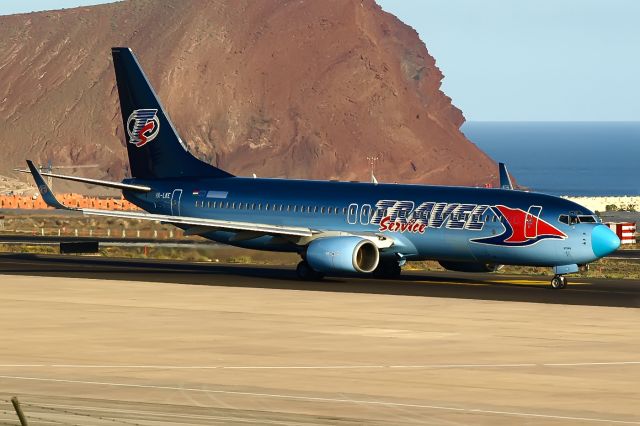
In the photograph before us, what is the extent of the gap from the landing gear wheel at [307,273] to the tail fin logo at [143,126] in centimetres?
1100

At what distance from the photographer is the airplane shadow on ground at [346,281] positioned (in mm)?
46456

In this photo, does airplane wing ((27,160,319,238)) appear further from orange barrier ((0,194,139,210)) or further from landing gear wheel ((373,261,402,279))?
orange barrier ((0,194,139,210))

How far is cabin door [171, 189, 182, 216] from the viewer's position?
5822 cm

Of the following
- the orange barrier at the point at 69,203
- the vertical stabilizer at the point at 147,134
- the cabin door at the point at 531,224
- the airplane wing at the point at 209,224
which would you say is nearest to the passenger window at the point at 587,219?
the cabin door at the point at 531,224

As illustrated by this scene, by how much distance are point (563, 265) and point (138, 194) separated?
19202mm

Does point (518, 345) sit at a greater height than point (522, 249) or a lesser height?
lesser

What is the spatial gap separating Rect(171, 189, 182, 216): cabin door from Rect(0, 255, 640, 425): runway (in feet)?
20.7

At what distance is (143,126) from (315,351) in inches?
1235

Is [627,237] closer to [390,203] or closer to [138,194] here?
[390,203]

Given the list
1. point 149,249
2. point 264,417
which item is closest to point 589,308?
point 264,417

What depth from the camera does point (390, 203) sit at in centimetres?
5212

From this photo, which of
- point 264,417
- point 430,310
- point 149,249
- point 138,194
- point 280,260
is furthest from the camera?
point 149,249

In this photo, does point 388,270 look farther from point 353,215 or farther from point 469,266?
point 469,266

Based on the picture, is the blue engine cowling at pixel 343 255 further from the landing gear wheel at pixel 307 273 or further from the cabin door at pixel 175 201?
the cabin door at pixel 175 201
